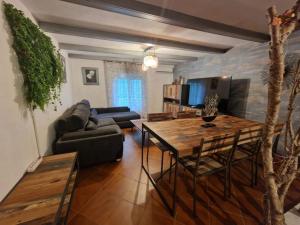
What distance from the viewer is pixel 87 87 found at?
4.86 m

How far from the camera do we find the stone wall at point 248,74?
108 inches

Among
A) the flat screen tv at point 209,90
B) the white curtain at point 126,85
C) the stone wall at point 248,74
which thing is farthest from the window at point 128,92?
the stone wall at point 248,74

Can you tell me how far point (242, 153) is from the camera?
1.91 m

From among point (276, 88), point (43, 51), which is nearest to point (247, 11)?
point (276, 88)

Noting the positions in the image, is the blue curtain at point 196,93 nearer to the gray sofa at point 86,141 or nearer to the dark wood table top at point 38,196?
the gray sofa at point 86,141

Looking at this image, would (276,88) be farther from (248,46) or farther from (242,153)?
(248,46)

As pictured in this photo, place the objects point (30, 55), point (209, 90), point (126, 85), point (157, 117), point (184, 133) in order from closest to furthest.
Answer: point (30, 55) < point (184, 133) < point (157, 117) < point (209, 90) < point (126, 85)

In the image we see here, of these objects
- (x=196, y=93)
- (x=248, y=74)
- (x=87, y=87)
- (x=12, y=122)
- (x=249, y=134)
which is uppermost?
(x=248, y=74)

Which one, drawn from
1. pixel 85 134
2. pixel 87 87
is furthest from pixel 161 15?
pixel 87 87

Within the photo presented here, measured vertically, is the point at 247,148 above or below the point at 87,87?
below

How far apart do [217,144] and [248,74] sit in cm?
245

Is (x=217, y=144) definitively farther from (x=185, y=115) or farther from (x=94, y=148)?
(x=94, y=148)

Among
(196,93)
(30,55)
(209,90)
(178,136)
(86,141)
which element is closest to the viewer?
(30,55)

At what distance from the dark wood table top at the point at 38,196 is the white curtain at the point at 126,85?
3748mm
